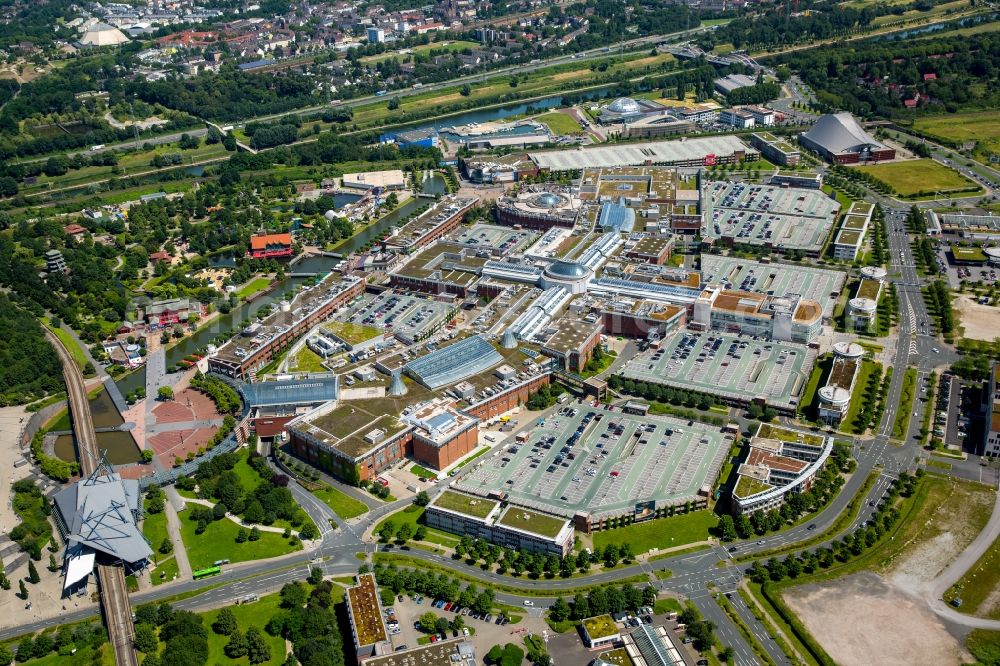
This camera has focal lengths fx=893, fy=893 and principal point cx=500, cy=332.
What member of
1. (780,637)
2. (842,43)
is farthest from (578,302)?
(842,43)

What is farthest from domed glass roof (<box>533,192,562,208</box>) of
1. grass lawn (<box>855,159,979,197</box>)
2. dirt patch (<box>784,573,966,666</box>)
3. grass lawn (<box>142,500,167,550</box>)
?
dirt patch (<box>784,573,966,666</box>)

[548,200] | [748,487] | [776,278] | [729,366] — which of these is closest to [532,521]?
[748,487]

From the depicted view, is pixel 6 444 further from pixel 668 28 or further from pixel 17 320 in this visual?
pixel 668 28

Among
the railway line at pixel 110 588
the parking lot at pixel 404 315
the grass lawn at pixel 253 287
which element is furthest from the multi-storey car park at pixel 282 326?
the railway line at pixel 110 588

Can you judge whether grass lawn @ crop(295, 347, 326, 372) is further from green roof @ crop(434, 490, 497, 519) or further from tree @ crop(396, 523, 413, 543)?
tree @ crop(396, 523, 413, 543)

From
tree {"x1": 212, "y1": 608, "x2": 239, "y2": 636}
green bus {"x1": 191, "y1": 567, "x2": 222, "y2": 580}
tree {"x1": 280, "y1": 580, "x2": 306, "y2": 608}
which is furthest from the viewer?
green bus {"x1": 191, "y1": 567, "x2": 222, "y2": 580}

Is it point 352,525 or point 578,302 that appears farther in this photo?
point 578,302
